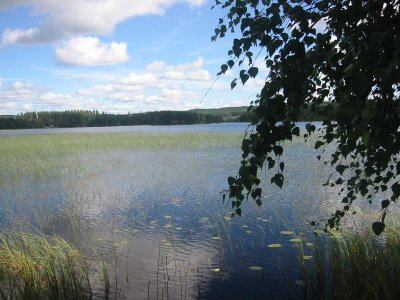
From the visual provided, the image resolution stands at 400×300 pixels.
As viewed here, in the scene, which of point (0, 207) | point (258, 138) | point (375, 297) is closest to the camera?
point (258, 138)

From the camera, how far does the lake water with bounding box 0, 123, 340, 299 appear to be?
805cm

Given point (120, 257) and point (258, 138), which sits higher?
point (258, 138)

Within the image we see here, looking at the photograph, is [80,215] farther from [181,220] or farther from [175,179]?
[175,179]

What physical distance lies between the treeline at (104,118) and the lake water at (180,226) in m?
143

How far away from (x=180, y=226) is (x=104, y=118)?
162778 mm

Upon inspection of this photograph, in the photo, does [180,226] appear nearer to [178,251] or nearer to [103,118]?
[178,251]

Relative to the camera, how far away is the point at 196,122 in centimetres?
16800

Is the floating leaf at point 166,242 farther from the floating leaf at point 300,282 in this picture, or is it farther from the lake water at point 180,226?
the floating leaf at point 300,282

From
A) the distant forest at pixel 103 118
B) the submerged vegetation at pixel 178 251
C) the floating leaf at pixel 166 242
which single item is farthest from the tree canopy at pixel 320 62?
the distant forest at pixel 103 118

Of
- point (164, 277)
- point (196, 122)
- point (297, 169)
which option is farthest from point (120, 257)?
point (196, 122)

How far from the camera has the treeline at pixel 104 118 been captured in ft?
513

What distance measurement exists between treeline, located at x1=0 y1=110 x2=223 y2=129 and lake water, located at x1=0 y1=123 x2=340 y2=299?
471 feet

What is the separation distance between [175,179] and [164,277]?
12.2 meters

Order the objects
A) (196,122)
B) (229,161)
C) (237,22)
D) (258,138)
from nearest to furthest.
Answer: (258,138)
(237,22)
(229,161)
(196,122)
